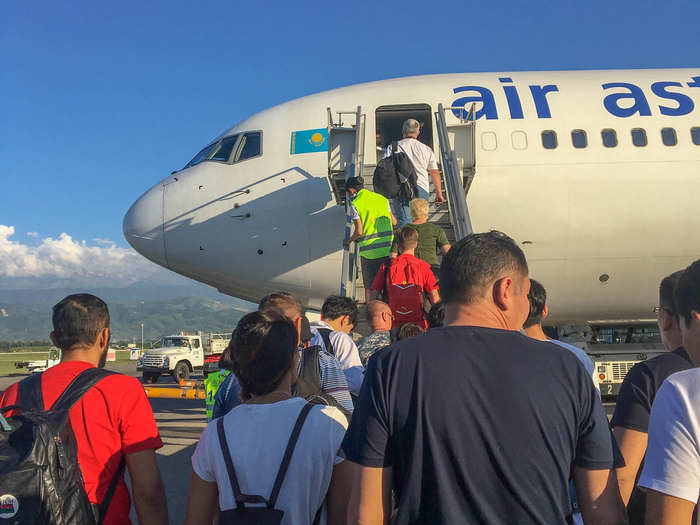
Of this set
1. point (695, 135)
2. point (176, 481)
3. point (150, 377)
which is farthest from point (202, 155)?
point (150, 377)

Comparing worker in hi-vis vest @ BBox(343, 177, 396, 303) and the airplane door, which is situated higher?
the airplane door

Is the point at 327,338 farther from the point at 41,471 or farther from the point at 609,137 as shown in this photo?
the point at 609,137

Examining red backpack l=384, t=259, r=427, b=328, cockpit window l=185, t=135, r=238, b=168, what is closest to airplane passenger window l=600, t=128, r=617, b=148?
red backpack l=384, t=259, r=427, b=328

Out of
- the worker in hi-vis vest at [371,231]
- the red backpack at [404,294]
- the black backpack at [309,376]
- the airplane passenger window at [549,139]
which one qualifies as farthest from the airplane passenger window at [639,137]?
the black backpack at [309,376]

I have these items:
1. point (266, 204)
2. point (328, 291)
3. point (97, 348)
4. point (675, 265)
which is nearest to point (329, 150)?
point (266, 204)

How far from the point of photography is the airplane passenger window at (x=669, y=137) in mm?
10016

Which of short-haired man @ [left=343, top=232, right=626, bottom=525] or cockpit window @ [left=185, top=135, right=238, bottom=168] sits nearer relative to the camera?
short-haired man @ [left=343, top=232, right=626, bottom=525]

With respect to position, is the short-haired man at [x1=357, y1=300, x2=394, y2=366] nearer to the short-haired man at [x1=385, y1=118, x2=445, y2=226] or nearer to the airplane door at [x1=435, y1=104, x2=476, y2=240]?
the airplane door at [x1=435, y1=104, x2=476, y2=240]

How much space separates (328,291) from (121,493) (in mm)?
7485

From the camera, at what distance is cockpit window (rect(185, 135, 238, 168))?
35.6 ft

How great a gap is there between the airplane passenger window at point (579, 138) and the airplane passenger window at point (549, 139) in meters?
0.30

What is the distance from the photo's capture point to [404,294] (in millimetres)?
5551

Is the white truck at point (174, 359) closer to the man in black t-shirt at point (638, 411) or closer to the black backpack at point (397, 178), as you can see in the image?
the black backpack at point (397, 178)

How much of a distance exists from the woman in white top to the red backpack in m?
3.20
